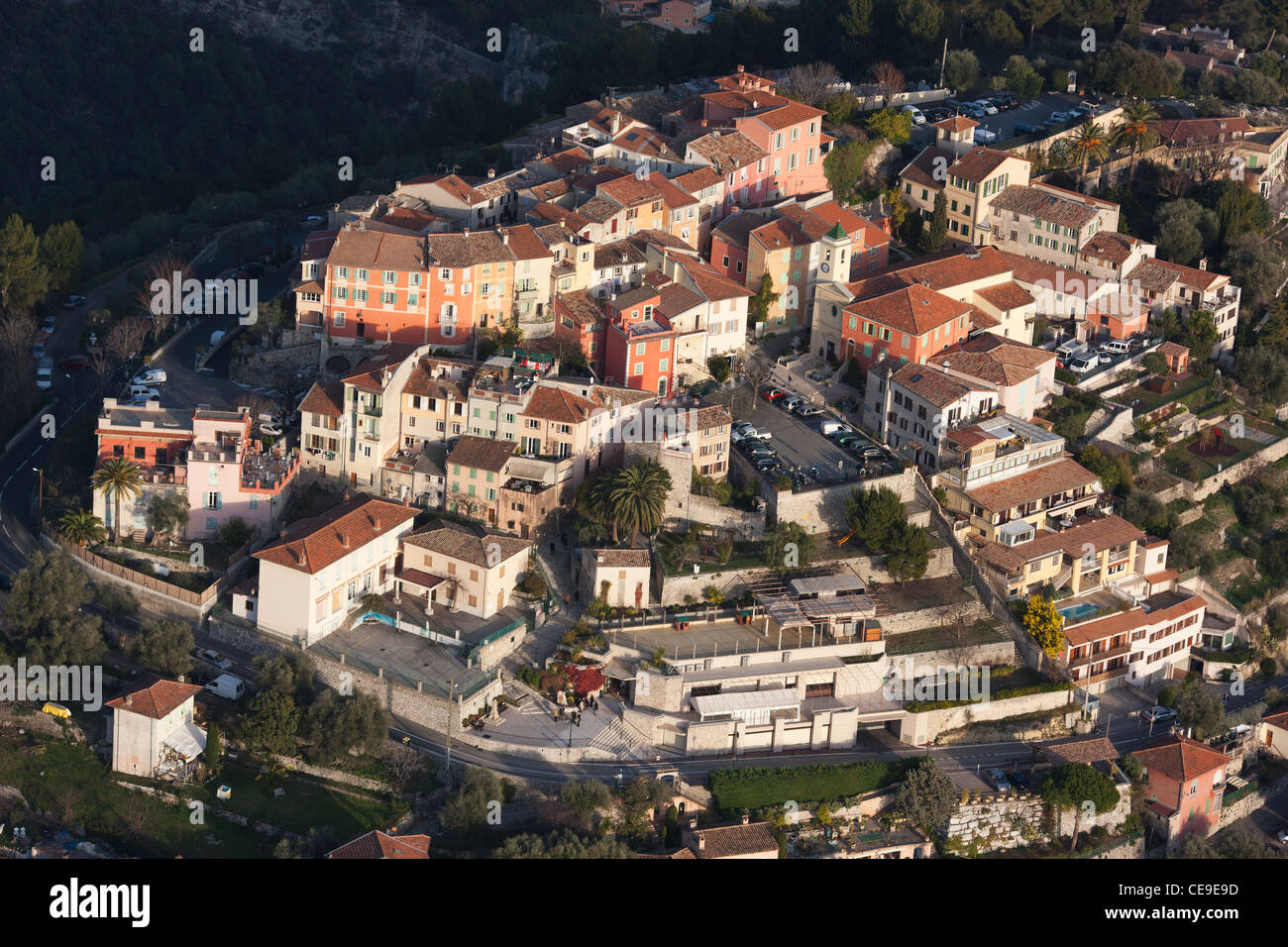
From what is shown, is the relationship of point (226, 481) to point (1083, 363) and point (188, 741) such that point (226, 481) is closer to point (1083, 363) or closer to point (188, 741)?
point (188, 741)

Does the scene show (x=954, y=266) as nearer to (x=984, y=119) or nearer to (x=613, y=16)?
(x=984, y=119)

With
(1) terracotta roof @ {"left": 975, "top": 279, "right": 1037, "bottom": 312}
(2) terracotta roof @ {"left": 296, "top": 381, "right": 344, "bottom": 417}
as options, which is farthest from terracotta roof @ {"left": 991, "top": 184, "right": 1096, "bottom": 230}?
(2) terracotta roof @ {"left": 296, "top": 381, "right": 344, "bottom": 417}

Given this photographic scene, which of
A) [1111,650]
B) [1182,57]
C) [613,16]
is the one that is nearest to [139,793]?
[1111,650]

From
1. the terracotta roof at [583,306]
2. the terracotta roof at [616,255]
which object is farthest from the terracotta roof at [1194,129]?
the terracotta roof at [583,306]

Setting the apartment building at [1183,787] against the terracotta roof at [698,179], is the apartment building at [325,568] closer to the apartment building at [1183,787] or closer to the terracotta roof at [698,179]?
the terracotta roof at [698,179]

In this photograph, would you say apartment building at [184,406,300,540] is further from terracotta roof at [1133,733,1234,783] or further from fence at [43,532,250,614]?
terracotta roof at [1133,733,1234,783]
